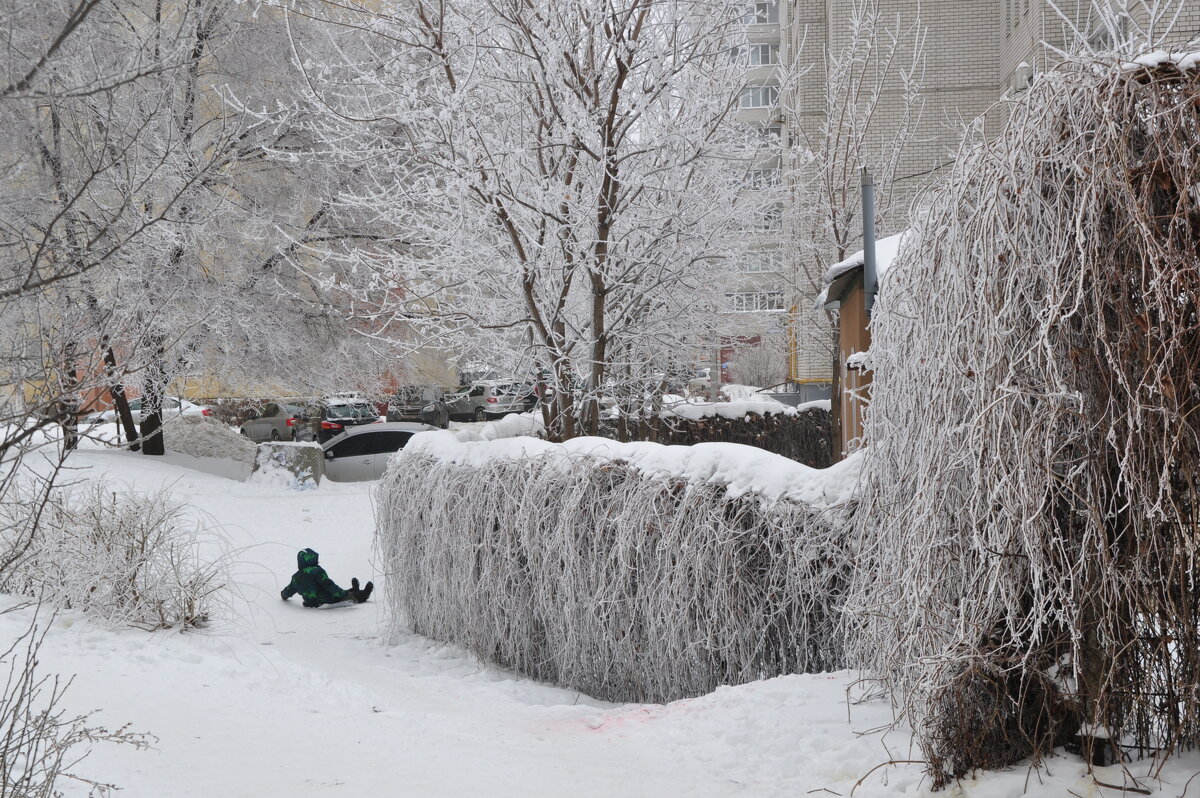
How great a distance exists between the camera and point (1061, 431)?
3.41 meters

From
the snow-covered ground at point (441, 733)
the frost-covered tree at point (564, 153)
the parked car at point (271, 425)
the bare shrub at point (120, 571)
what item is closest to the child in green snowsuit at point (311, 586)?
the bare shrub at point (120, 571)

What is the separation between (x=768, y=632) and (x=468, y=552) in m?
2.73

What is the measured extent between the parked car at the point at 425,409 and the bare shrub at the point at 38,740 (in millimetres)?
27414

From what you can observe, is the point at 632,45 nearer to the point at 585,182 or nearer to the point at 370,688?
the point at 585,182

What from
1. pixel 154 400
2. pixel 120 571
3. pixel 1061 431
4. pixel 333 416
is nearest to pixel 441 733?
pixel 1061 431

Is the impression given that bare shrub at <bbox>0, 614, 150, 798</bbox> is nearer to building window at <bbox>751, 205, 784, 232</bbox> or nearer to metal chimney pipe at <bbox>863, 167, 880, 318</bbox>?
metal chimney pipe at <bbox>863, 167, 880, 318</bbox>

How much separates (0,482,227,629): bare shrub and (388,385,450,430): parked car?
24.1 metres

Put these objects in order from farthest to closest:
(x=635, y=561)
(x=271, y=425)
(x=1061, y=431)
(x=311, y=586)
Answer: (x=271, y=425), (x=311, y=586), (x=635, y=561), (x=1061, y=431)

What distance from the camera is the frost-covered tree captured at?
896 cm

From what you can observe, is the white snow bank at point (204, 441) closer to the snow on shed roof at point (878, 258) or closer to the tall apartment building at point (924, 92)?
the tall apartment building at point (924, 92)

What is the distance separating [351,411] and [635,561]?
23.5 m

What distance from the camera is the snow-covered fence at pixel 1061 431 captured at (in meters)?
3.16

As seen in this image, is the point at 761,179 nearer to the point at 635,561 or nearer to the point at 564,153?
the point at 564,153

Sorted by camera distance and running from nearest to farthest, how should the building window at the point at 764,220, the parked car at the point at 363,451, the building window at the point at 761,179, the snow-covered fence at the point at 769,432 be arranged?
the building window at the point at 761,179 → the building window at the point at 764,220 → the snow-covered fence at the point at 769,432 → the parked car at the point at 363,451
